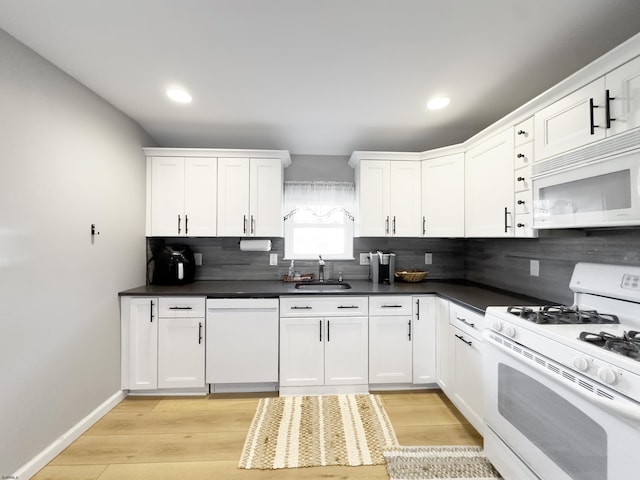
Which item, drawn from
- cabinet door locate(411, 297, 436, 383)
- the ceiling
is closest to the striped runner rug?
cabinet door locate(411, 297, 436, 383)

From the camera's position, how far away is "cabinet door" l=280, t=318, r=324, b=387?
2.40 m

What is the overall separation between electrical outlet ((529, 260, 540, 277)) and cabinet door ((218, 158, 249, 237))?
246cm

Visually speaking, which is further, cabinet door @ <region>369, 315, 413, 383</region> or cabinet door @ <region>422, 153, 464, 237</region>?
cabinet door @ <region>422, 153, 464, 237</region>

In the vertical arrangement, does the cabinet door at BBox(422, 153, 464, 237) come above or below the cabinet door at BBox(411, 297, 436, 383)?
above

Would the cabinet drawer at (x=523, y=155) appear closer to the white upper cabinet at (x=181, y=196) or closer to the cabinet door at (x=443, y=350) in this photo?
the cabinet door at (x=443, y=350)

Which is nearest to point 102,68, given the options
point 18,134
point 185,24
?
point 18,134

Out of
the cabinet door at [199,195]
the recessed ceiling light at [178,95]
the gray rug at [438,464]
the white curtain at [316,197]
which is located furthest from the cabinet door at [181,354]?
the recessed ceiling light at [178,95]

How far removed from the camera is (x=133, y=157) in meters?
2.52

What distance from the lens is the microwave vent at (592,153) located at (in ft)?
3.89

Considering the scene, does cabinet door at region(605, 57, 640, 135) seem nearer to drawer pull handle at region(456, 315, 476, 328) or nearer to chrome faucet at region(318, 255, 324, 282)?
drawer pull handle at region(456, 315, 476, 328)

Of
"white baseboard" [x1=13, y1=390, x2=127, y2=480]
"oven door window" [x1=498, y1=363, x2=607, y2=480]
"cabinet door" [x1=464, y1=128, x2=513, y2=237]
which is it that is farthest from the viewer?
"cabinet door" [x1=464, y1=128, x2=513, y2=237]

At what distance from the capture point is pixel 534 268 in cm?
216

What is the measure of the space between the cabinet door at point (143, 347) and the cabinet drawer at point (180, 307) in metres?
0.06

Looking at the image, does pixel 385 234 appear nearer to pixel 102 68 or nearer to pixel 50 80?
pixel 102 68
